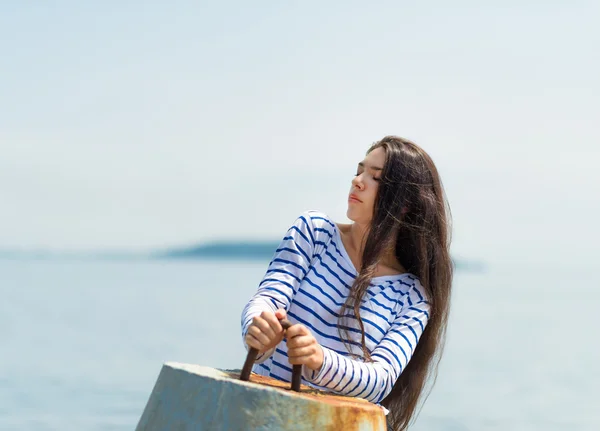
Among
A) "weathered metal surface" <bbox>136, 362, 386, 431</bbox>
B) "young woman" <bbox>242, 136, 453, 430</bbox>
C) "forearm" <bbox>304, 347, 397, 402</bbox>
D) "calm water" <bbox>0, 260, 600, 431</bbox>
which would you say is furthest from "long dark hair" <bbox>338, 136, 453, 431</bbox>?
"calm water" <bbox>0, 260, 600, 431</bbox>

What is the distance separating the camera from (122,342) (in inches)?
744

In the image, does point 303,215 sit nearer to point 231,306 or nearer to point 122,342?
point 122,342

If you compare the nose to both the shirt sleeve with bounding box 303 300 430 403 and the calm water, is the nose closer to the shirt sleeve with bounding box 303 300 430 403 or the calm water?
the shirt sleeve with bounding box 303 300 430 403

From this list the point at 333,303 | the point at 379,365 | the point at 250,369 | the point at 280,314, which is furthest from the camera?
the point at 333,303

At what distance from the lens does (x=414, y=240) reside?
3.51 meters

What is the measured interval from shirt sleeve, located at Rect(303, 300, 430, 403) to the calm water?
9091mm

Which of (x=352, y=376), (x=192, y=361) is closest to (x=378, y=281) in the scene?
(x=352, y=376)

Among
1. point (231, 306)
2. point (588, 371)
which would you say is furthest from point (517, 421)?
point (231, 306)

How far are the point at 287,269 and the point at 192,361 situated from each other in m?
12.5

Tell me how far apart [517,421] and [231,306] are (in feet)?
48.6

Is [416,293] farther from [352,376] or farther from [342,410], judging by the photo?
[342,410]

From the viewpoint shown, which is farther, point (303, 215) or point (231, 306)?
point (231, 306)

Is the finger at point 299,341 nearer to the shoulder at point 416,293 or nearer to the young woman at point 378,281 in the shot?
the young woman at point 378,281

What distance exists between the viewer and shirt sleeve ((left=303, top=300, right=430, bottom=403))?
9.59 feet
